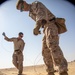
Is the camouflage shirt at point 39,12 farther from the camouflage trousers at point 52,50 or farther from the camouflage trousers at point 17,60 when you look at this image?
the camouflage trousers at point 17,60

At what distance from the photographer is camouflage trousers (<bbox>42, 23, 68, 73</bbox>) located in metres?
4.82

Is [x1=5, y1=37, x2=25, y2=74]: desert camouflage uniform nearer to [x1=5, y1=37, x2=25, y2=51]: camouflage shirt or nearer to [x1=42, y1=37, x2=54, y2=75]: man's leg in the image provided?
[x1=5, y1=37, x2=25, y2=51]: camouflage shirt

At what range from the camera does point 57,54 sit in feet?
16.0

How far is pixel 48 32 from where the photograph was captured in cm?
519

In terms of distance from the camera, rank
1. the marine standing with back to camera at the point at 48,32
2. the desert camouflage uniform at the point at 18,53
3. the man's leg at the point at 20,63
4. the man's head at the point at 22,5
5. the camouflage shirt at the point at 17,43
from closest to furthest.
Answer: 1. the marine standing with back to camera at the point at 48,32
2. the man's head at the point at 22,5
3. the man's leg at the point at 20,63
4. the desert camouflage uniform at the point at 18,53
5. the camouflage shirt at the point at 17,43

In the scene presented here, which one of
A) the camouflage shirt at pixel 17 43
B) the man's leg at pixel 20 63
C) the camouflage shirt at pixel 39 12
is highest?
the camouflage shirt at pixel 39 12

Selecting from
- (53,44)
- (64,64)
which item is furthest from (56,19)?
(64,64)

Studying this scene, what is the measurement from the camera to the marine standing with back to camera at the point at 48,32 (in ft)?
16.1

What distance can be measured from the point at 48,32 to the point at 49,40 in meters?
0.20

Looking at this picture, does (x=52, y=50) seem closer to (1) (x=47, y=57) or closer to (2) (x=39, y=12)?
(1) (x=47, y=57)

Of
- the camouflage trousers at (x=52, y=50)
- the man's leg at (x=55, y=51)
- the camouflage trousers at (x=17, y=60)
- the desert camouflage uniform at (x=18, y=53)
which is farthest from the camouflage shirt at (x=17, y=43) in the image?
the man's leg at (x=55, y=51)

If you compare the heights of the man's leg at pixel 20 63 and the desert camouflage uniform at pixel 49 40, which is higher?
the desert camouflage uniform at pixel 49 40

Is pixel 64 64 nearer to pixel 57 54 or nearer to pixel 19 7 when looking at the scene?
pixel 57 54

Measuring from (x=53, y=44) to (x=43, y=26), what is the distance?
0.72 m
